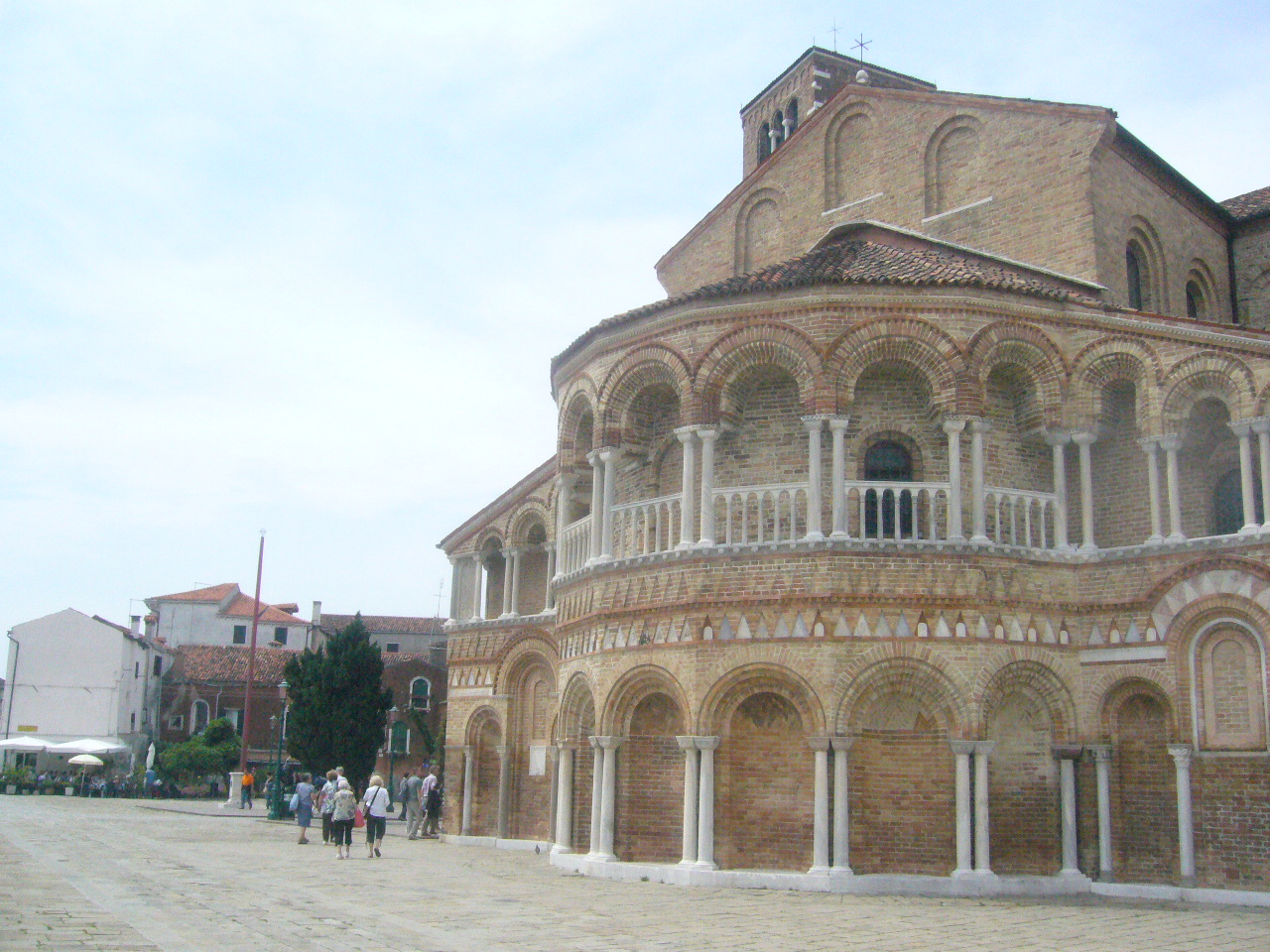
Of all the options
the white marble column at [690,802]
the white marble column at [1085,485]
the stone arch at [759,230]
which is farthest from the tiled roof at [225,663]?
the white marble column at [1085,485]

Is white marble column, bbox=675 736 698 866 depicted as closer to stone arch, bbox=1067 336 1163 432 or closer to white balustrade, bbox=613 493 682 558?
white balustrade, bbox=613 493 682 558

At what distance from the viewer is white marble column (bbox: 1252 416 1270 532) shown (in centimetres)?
1508

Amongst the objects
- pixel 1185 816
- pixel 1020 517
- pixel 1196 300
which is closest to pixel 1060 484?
pixel 1020 517

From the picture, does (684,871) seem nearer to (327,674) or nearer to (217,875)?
(217,875)

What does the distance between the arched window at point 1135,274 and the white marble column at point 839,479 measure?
23.7ft

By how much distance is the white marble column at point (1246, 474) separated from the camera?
49.9ft

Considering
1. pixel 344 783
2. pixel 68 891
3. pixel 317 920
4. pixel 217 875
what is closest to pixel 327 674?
pixel 344 783

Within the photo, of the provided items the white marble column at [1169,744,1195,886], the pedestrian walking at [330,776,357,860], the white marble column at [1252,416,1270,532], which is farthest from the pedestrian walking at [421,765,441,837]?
the white marble column at [1252,416,1270,532]

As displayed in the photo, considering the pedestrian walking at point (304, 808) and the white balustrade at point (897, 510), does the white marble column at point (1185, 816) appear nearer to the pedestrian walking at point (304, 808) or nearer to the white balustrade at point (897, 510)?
the white balustrade at point (897, 510)

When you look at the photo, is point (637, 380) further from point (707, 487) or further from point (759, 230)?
point (759, 230)

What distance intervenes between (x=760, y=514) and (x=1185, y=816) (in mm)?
6198

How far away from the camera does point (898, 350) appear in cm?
1659

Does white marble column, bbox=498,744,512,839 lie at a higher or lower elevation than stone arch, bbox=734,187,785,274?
lower

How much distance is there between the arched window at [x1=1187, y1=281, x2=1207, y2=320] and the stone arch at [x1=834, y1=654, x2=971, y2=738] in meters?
10.7
